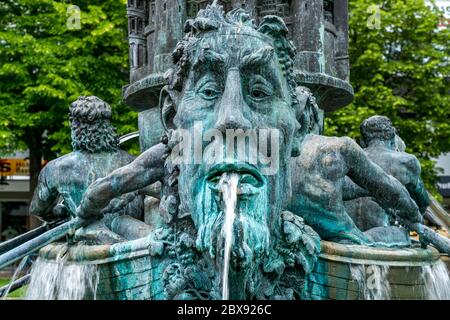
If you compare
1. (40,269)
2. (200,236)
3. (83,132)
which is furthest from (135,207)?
(200,236)

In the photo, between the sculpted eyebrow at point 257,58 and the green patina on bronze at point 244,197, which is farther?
the sculpted eyebrow at point 257,58

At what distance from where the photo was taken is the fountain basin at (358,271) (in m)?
4.53

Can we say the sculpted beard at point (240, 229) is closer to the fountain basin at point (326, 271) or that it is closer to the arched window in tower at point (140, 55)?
the fountain basin at point (326, 271)

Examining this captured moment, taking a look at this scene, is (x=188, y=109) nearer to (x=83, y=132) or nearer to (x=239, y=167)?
(x=239, y=167)

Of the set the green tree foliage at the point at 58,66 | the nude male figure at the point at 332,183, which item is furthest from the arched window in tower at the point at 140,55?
the green tree foliage at the point at 58,66

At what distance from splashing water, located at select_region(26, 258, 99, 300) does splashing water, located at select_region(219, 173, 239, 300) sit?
43.2 inches

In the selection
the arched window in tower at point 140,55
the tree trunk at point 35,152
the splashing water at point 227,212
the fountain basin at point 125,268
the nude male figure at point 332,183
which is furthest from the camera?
the tree trunk at point 35,152

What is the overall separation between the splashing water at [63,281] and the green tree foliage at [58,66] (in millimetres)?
13813

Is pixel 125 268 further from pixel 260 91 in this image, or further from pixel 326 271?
pixel 260 91

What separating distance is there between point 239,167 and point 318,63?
3.27 metres

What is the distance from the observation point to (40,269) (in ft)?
17.2

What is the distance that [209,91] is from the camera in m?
4.34

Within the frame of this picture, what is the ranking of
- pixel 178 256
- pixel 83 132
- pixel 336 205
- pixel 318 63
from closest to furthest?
pixel 178 256 < pixel 336 205 < pixel 83 132 < pixel 318 63

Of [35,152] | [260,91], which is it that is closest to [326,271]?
[260,91]
